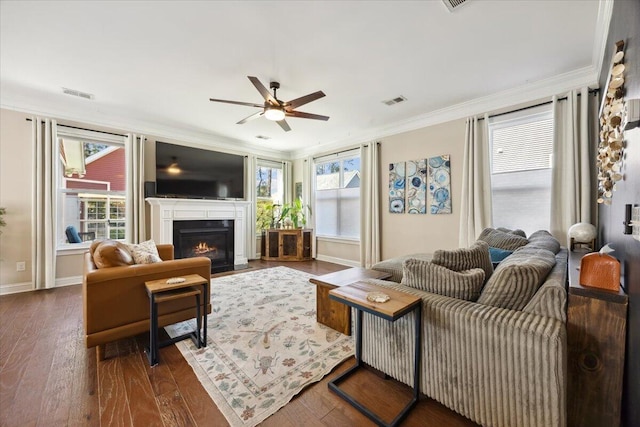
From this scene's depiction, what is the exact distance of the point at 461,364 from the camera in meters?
1.36

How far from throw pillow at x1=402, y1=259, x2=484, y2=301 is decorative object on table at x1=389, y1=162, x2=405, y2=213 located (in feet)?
9.66

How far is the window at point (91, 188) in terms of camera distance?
4043 mm

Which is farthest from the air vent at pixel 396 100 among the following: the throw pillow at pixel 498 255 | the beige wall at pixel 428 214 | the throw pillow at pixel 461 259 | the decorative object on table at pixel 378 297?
the decorative object on table at pixel 378 297

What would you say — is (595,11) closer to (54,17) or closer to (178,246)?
(54,17)

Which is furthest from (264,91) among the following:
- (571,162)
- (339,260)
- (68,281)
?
(68,281)

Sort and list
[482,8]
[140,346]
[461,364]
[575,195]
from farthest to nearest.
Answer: [575,195] → [140,346] → [482,8] → [461,364]

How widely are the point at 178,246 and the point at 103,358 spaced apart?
2.90 m

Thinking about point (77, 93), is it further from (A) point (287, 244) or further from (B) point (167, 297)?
(A) point (287, 244)

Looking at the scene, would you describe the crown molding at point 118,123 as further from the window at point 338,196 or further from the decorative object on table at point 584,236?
the decorative object on table at point 584,236

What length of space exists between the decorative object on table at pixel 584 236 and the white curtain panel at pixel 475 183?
942 mm

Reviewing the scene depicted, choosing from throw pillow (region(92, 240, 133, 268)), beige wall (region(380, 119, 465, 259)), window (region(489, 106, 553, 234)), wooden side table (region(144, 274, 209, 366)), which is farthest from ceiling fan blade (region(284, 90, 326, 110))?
window (region(489, 106, 553, 234))

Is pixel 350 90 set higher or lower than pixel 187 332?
higher

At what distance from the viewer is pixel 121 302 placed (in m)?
Answer: 2.04

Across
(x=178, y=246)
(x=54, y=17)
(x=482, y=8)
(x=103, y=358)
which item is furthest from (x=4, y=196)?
(x=482, y=8)
